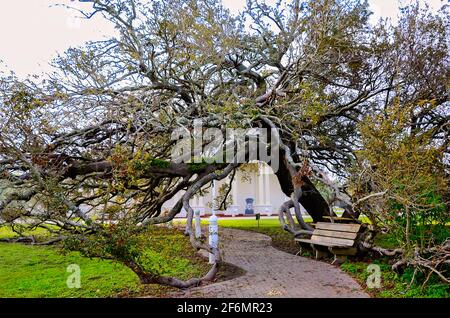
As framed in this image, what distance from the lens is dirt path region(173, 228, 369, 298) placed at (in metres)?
6.12

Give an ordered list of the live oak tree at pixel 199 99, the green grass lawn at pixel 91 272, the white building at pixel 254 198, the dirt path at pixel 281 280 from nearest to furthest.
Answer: the dirt path at pixel 281 280 → the green grass lawn at pixel 91 272 → the live oak tree at pixel 199 99 → the white building at pixel 254 198

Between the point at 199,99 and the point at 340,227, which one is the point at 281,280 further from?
the point at 199,99

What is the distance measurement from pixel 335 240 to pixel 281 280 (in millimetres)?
2507

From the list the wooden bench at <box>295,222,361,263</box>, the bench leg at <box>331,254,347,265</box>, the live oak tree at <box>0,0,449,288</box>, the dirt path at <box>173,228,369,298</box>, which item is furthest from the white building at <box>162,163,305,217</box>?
the bench leg at <box>331,254,347,265</box>

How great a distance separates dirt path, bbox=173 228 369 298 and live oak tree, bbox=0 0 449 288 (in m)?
0.72

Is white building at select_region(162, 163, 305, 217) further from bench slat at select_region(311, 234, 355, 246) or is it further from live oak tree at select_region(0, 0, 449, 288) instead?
bench slat at select_region(311, 234, 355, 246)

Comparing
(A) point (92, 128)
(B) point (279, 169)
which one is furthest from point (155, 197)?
(B) point (279, 169)

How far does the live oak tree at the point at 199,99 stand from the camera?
323 inches

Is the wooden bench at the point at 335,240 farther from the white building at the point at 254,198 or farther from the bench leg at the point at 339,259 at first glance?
the white building at the point at 254,198

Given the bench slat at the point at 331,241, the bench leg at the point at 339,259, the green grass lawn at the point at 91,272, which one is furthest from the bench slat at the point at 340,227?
the green grass lawn at the point at 91,272

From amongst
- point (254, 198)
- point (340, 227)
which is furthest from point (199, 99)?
point (254, 198)

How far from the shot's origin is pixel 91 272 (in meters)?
8.81

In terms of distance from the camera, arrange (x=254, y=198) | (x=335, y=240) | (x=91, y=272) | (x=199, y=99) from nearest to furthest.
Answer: (x=91, y=272) < (x=335, y=240) < (x=199, y=99) < (x=254, y=198)

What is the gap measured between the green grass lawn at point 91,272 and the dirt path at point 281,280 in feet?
3.19
